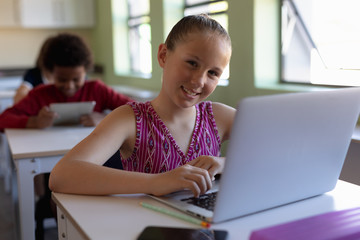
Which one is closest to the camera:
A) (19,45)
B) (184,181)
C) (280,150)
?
(280,150)

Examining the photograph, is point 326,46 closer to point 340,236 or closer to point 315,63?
point 315,63

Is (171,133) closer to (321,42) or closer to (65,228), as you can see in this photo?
(65,228)

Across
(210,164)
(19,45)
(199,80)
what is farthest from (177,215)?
(19,45)

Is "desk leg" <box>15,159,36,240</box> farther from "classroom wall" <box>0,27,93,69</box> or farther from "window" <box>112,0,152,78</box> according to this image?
"classroom wall" <box>0,27,93,69</box>

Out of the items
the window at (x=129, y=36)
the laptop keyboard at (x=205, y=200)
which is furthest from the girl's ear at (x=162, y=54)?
the window at (x=129, y=36)

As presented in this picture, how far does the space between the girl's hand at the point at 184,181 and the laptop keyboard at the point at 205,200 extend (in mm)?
18

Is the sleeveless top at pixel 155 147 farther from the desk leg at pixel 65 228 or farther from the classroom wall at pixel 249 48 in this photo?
the classroom wall at pixel 249 48

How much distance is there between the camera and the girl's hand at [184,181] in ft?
3.10

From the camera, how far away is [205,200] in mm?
962

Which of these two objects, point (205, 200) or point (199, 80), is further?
point (199, 80)

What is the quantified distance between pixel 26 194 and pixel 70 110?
687 millimetres

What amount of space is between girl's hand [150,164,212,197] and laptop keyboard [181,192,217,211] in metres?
0.02

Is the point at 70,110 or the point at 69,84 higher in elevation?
the point at 69,84

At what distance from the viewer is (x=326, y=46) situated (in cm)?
247
